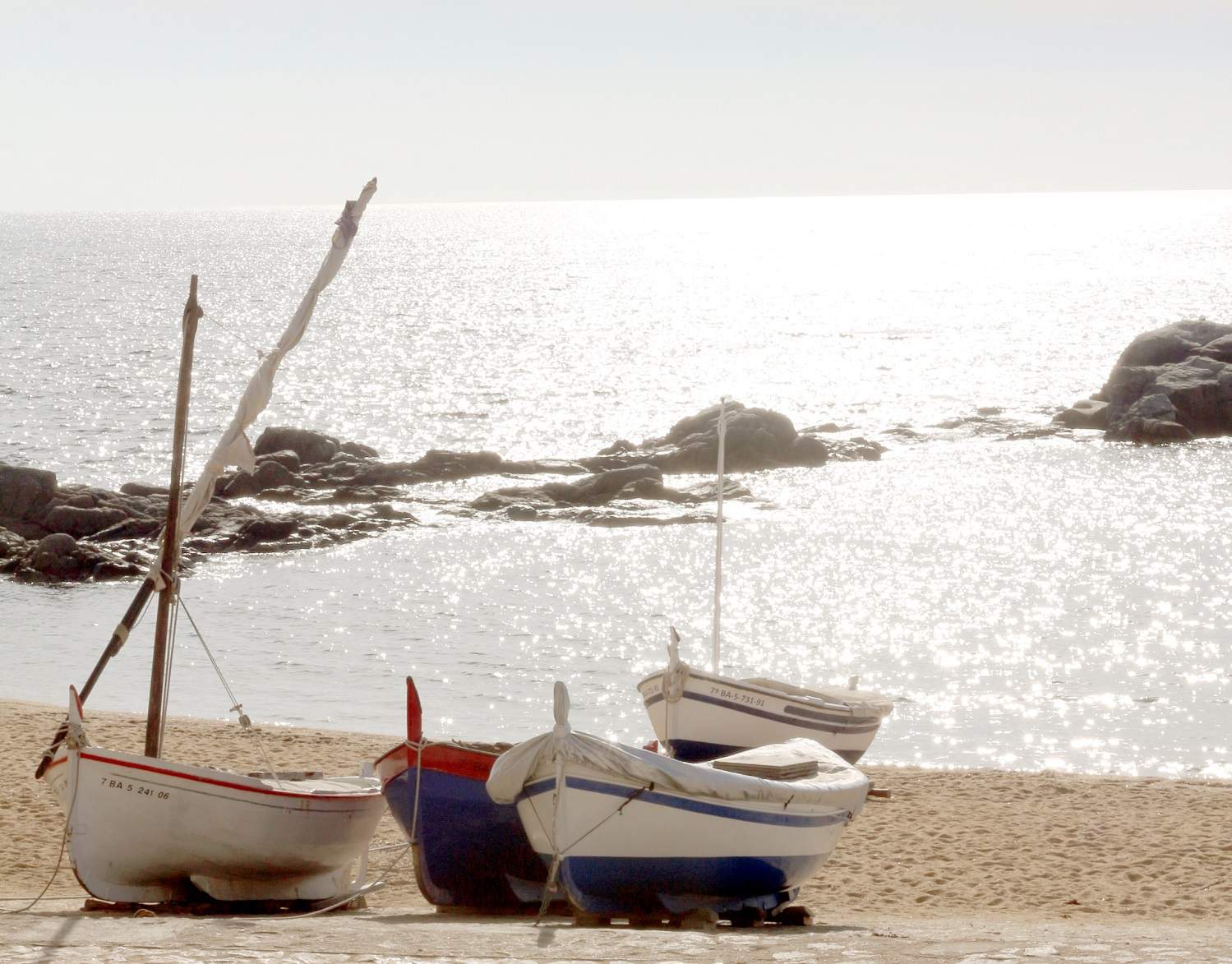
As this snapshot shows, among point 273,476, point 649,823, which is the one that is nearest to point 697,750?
point 649,823

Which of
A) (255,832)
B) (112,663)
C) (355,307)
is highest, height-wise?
(355,307)

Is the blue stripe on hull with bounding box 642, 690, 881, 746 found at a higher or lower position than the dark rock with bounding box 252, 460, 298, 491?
lower

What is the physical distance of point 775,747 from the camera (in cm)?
1355

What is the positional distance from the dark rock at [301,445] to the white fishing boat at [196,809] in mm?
32410

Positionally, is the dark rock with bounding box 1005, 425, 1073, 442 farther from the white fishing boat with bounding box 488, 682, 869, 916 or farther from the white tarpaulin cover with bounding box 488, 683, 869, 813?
the white tarpaulin cover with bounding box 488, 683, 869, 813

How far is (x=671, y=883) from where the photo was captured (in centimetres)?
1127

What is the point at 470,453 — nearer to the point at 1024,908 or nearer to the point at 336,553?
the point at 336,553

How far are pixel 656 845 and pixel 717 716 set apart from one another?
5453 mm

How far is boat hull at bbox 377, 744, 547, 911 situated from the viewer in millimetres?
11875

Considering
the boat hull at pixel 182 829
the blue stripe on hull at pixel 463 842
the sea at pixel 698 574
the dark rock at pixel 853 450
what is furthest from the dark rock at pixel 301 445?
the blue stripe on hull at pixel 463 842

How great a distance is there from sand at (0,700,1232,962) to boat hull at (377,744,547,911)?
1.44 feet

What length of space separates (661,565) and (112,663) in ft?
46.8

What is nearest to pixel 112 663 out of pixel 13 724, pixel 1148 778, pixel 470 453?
pixel 13 724

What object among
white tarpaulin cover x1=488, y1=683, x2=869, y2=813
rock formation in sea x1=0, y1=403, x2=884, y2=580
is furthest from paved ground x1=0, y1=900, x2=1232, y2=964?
rock formation in sea x1=0, y1=403, x2=884, y2=580
